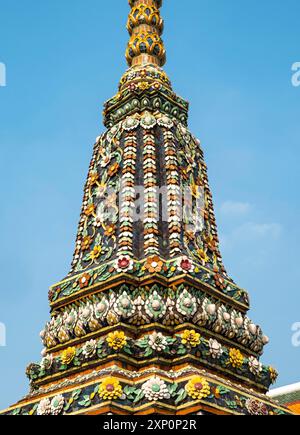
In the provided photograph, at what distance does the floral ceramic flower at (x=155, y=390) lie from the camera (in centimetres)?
1265

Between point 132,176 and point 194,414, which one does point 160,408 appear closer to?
point 194,414

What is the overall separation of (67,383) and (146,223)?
4105 millimetres

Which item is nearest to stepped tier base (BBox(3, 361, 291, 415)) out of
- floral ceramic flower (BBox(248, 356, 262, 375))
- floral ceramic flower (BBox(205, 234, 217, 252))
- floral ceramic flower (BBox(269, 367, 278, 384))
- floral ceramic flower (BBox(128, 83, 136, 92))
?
floral ceramic flower (BBox(248, 356, 262, 375))

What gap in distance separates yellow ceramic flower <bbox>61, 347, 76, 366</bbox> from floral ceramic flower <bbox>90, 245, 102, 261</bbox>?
7.99ft

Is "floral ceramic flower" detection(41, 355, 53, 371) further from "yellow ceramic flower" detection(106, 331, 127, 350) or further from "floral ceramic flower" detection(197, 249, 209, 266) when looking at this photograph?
"floral ceramic flower" detection(197, 249, 209, 266)

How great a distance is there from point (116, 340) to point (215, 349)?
2.10 metres

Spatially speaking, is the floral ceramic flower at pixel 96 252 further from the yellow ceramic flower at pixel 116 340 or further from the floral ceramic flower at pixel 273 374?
the floral ceramic flower at pixel 273 374

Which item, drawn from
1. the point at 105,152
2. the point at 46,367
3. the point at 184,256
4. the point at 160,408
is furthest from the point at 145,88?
the point at 160,408

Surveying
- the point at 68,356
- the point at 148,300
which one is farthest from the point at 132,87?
the point at 68,356

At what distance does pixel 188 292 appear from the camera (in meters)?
14.5

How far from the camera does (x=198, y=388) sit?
1255 cm

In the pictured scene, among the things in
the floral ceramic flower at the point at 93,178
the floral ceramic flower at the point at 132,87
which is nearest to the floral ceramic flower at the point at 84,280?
the floral ceramic flower at the point at 93,178

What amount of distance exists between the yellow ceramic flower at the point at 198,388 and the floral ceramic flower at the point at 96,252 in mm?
4444

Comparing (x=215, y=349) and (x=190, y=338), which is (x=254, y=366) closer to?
(x=215, y=349)
